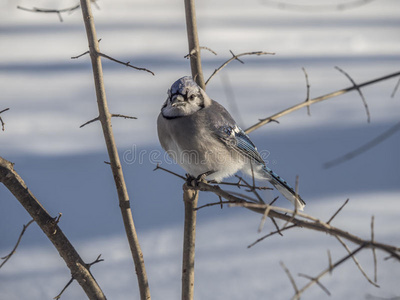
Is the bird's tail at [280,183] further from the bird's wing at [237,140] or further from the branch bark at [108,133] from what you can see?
the branch bark at [108,133]

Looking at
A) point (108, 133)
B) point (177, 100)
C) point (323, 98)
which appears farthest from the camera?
point (177, 100)

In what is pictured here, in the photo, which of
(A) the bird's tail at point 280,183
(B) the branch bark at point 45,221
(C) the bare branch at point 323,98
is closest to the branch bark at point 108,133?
(B) the branch bark at point 45,221

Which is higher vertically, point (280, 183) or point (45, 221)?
point (45, 221)

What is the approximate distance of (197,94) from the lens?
1.22 meters

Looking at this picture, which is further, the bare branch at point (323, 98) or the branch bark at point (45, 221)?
the branch bark at point (45, 221)

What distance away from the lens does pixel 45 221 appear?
3.29 ft

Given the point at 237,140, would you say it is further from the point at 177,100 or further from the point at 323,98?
the point at 323,98

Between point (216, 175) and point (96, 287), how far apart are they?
1.34 feet

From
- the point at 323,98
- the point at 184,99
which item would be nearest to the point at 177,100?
the point at 184,99

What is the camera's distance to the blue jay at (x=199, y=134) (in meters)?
1.21

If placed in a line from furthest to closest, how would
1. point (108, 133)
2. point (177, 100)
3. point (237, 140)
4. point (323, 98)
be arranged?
1. point (237, 140)
2. point (177, 100)
3. point (108, 133)
4. point (323, 98)

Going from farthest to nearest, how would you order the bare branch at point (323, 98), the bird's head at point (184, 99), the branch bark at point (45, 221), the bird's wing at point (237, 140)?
the bird's wing at point (237, 140), the bird's head at point (184, 99), the branch bark at point (45, 221), the bare branch at point (323, 98)

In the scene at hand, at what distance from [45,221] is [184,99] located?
16.0 inches

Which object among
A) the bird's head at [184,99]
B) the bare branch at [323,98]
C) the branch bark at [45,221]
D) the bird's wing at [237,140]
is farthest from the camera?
the bird's wing at [237,140]
